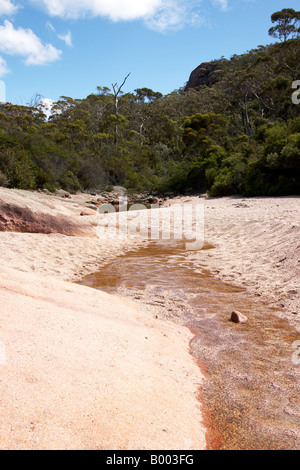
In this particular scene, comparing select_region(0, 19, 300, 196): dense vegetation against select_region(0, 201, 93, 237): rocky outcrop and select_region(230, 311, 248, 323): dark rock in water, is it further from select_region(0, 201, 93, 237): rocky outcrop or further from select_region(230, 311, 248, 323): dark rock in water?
select_region(230, 311, 248, 323): dark rock in water

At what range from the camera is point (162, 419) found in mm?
1677

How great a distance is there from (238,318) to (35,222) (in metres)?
6.20

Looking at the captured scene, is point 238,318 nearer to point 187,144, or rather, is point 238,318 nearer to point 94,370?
point 94,370

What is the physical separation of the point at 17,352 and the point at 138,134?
149 feet

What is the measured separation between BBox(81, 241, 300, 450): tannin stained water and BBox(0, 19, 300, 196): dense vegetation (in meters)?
12.4

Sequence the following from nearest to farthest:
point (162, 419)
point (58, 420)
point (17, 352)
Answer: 1. point (58, 420)
2. point (162, 419)
3. point (17, 352)

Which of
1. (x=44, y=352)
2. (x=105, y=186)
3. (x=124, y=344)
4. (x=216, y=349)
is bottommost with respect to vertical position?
(x=216, y=349)

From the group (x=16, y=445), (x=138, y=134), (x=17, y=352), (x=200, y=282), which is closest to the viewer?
(x=16, y=445)

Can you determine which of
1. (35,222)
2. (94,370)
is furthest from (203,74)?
(94,370)

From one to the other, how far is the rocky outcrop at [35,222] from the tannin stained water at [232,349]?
9.59 ft

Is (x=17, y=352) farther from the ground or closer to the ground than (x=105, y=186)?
closer to the ground

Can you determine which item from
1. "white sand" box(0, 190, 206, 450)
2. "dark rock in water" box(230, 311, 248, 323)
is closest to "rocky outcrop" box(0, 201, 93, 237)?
"white sand" box(0, 190, 206, 450)

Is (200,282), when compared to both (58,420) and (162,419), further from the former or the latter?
(58,420)

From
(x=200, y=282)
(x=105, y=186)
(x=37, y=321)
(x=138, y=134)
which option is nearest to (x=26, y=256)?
(x=200, y=282)
